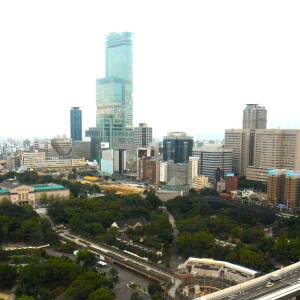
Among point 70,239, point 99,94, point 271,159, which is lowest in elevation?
point 70,239

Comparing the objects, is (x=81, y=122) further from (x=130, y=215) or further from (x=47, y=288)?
(x=47, y=288)

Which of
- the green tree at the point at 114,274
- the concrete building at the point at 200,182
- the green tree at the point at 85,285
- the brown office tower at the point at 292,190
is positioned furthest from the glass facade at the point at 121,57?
the green tree at the point at 85,285

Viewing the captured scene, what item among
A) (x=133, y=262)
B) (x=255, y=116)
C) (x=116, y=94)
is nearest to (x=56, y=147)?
(x=116, y=94)

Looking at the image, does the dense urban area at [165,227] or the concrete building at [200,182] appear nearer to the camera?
the dense urban area at [165,227]

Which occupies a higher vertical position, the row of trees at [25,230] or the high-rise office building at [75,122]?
the high-rise office building at [75,122]

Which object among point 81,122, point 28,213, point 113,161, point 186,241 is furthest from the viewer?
point 81,122

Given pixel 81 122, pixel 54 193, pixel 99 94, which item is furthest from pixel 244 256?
pixel 81 122

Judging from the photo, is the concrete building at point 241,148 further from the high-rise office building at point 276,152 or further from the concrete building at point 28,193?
the concrete building at point 28,193
